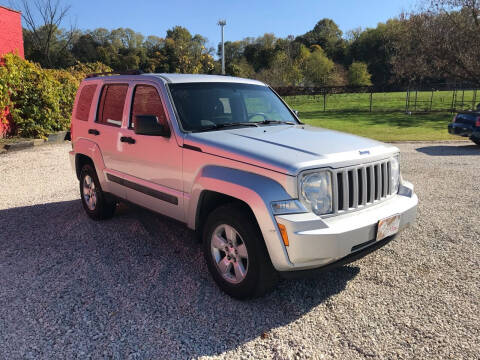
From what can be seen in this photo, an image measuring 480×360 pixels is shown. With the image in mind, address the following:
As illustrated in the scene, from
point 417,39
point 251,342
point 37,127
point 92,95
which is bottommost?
point 251,342

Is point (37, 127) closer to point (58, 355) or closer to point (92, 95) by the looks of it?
point (92, 95)

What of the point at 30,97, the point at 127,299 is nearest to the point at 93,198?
the point at 127,299

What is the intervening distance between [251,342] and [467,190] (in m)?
6.12

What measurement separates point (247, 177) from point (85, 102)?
356 cm

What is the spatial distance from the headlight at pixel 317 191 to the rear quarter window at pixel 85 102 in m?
3.70

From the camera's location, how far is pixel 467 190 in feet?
23.7

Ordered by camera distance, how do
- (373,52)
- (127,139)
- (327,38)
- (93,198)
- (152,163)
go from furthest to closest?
(327,38) → (373,52) → (93,198) → (127,139) → (152,163)

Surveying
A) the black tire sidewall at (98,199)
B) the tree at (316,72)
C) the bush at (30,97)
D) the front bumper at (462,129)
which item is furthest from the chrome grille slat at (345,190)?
the tree at (316,72)

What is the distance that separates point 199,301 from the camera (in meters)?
3.39

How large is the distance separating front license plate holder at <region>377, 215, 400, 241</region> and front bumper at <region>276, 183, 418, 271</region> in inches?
1.9

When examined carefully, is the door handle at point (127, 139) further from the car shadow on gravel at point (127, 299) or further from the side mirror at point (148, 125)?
the car shadow on gravel at point (127, 299)

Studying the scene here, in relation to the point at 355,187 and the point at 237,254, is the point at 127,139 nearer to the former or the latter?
the point at 237,254

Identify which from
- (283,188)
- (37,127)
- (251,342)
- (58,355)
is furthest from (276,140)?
(37,127)

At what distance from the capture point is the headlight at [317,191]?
2.98 m
